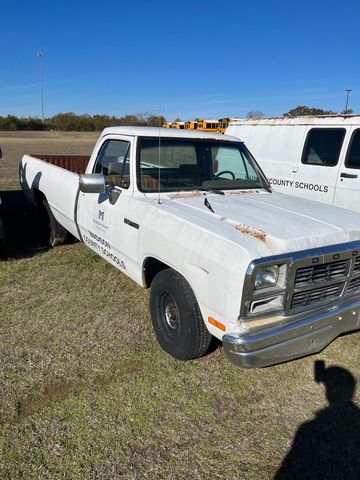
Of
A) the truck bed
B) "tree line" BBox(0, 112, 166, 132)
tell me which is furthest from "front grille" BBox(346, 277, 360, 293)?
"tree line" BBox(0, 112, 166, 132)

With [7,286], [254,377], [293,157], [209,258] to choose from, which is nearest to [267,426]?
[254,377]

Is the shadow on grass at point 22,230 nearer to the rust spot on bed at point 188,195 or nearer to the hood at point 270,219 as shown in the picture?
the rust spot on bed at point 188,195

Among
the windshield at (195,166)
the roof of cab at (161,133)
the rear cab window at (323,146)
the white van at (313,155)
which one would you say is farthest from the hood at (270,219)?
the rear cab window at (323,146)

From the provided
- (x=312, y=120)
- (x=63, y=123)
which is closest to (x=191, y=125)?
(x=312, y=120)

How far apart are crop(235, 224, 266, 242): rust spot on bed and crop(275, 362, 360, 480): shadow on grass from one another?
1.35 meters

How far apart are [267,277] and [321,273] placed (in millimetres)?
488

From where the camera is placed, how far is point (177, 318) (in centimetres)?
328

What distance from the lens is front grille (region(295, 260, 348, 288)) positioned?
2725mm

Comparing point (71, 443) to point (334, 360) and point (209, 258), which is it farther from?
point (334, 360)

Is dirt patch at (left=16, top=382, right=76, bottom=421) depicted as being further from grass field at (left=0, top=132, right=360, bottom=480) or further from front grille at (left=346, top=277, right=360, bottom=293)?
front grille at (left=346, top=277, right=360, bottom=293)

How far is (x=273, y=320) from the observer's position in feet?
8.87

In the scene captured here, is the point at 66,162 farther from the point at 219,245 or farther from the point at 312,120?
the point at 219,245

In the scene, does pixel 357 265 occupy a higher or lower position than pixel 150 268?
higher

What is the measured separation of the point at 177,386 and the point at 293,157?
5.37 metres
